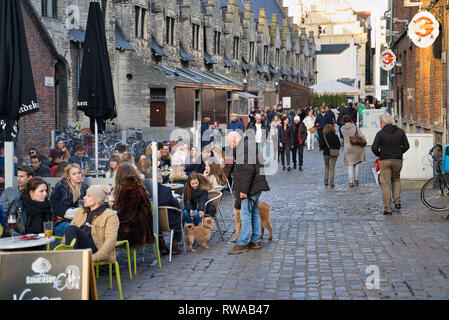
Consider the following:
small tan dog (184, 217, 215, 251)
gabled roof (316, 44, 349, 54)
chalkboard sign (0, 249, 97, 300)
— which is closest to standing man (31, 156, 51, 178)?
small tan dog (184, 217, 215, 251)

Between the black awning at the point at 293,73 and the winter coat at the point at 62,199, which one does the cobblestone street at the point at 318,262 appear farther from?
the black awning at the point at 293,73

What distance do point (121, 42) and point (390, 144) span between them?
21.8 m

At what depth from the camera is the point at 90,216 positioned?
24.6ft

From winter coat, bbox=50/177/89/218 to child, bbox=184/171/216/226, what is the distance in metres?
1.80

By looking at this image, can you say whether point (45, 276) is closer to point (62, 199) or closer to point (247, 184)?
point (62, 199)

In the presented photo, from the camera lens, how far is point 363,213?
12516 millimetres

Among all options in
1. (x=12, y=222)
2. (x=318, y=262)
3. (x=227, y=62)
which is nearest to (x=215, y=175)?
(x=318, y=262)

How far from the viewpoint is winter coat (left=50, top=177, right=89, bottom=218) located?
873 cm

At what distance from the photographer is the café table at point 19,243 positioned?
21.2 feet

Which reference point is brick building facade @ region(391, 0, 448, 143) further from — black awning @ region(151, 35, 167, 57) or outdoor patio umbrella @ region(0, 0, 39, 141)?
black awning @ region(151, 35, 167, 57)

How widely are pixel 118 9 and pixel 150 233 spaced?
26.7 metres

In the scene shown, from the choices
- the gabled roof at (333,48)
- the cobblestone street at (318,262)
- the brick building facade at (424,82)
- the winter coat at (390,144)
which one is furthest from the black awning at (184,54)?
the gabled roof at (333,48)
